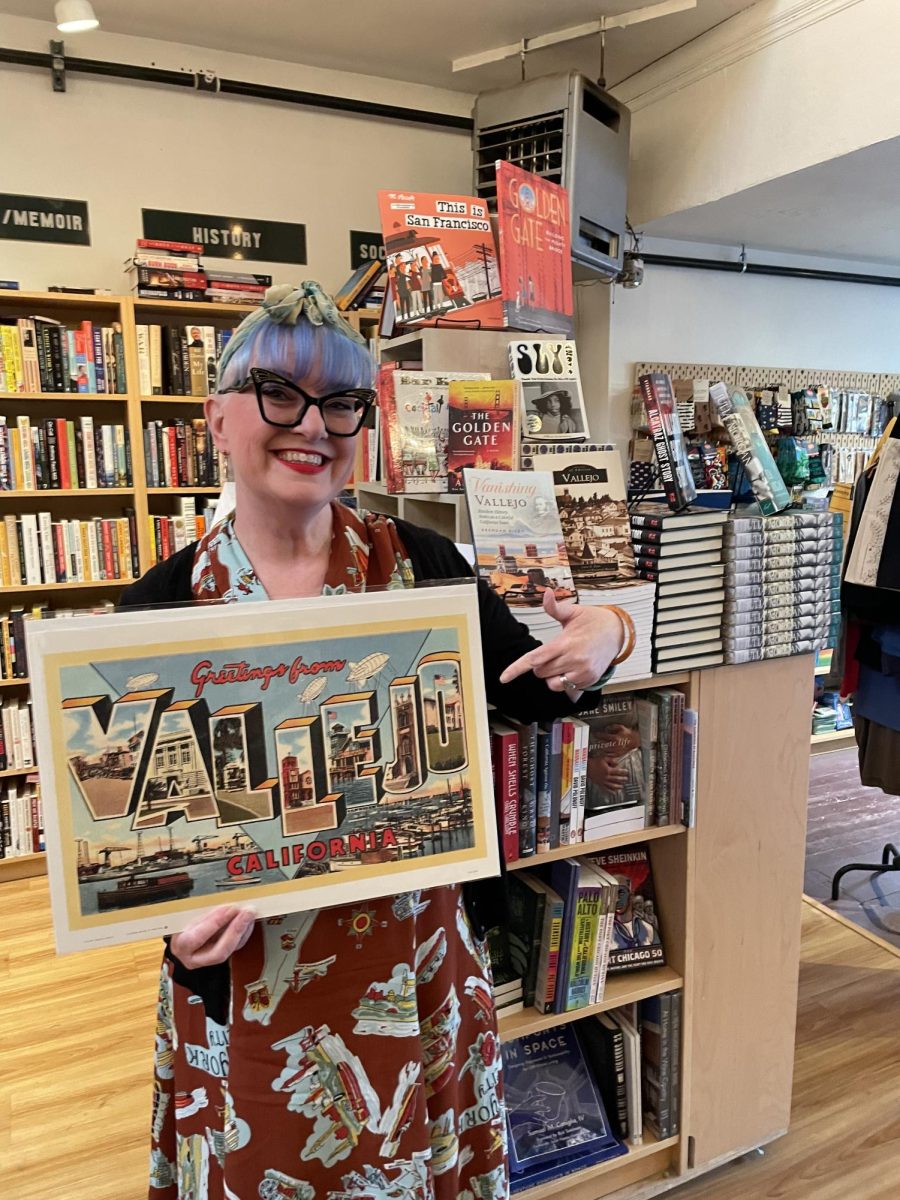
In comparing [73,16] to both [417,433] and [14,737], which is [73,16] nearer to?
[417,433]

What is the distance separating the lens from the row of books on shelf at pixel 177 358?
10.1 ft

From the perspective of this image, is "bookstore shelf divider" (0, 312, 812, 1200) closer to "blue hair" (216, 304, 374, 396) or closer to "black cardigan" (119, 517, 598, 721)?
"black cardigan" (119, 517, 598, 721)

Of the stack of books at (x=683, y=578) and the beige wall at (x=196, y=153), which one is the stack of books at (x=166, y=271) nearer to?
the beige wall at (x=196, y=153)

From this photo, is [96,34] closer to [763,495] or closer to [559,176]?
[559,176]

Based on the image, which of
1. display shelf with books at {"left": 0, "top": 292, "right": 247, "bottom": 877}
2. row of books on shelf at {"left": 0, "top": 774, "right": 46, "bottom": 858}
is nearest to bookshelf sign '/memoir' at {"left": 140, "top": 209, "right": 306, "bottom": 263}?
display shelf with books at {"left": 0, "top": 292, "right": 247, "bottom": 877}

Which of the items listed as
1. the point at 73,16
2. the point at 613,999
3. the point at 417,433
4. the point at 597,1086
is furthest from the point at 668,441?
the point at 73,16

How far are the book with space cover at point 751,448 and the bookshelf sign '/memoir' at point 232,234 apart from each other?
97.6 inches

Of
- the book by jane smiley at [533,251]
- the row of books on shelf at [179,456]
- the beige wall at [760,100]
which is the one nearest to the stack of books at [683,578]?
the book by jane smiley at [533,251]

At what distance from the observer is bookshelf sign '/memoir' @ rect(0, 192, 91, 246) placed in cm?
300

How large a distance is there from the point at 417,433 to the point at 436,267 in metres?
0.41

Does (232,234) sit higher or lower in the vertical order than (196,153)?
lower

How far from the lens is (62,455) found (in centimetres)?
304

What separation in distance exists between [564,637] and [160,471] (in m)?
2.61

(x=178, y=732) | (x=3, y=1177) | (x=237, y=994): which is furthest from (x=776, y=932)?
(x=3, y=1177)
